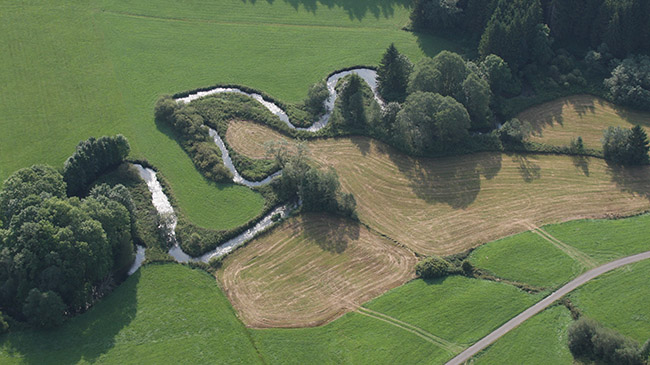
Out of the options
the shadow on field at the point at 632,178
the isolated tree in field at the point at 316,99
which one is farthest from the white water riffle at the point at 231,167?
the shadow on field at the point at 632,178

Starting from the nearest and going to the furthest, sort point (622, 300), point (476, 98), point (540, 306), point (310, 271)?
point (622, 300) < point (540, 306) < point (310, 271) < point (476, 98)

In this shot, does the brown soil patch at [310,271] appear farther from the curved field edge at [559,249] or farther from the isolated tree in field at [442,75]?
the isolated tree in field at [442,75]

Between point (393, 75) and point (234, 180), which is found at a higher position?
point (393, 75)

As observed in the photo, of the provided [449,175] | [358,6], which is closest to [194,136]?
[449,175]

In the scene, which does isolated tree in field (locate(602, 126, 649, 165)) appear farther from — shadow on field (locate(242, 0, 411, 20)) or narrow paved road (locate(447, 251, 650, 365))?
shadow on field (locate(242, 0, 411, 20))

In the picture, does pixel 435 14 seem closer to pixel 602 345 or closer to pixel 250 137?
pixel 250 137

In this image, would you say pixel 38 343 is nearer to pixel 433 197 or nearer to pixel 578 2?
pixel 433 197

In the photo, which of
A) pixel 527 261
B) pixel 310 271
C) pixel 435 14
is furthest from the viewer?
pixel 435 14

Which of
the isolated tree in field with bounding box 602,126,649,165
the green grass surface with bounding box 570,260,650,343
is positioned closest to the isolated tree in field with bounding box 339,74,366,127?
the isolated tree in field with bounding box 602,126,649,165
